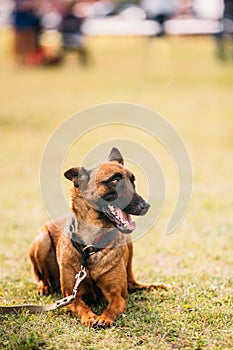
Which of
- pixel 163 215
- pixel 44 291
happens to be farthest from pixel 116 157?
pixel 163 215

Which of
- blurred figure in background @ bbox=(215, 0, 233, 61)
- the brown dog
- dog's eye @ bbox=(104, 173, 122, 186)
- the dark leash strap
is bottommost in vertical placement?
the dark leash strap

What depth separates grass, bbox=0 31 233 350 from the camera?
4.60 metres

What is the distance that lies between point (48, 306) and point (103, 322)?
46 centimetres

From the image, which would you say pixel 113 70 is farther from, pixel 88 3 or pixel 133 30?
pixel 88 3

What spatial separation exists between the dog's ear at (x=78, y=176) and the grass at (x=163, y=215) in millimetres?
927

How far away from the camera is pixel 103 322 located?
4.66m

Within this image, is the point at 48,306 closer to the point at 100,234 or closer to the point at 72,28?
the point at 100,234

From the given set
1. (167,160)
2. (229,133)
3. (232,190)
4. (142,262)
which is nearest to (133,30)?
(229,133)

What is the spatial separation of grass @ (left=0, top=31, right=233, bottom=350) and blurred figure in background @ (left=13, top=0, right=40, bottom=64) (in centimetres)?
122

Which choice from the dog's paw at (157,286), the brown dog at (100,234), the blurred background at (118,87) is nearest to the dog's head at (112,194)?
the brown dog at (100,234)

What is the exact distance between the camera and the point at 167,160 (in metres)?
11.0

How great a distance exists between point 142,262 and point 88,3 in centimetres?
4053

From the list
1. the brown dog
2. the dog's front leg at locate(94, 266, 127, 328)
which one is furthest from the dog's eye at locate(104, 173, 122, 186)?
the dog's front leg at locate(94, 266, 127, 328)

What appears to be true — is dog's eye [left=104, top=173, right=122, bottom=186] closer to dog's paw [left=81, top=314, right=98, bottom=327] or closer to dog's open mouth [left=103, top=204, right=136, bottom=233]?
dog's open mouth [left=103, top=204, right=136, bottom=233]
